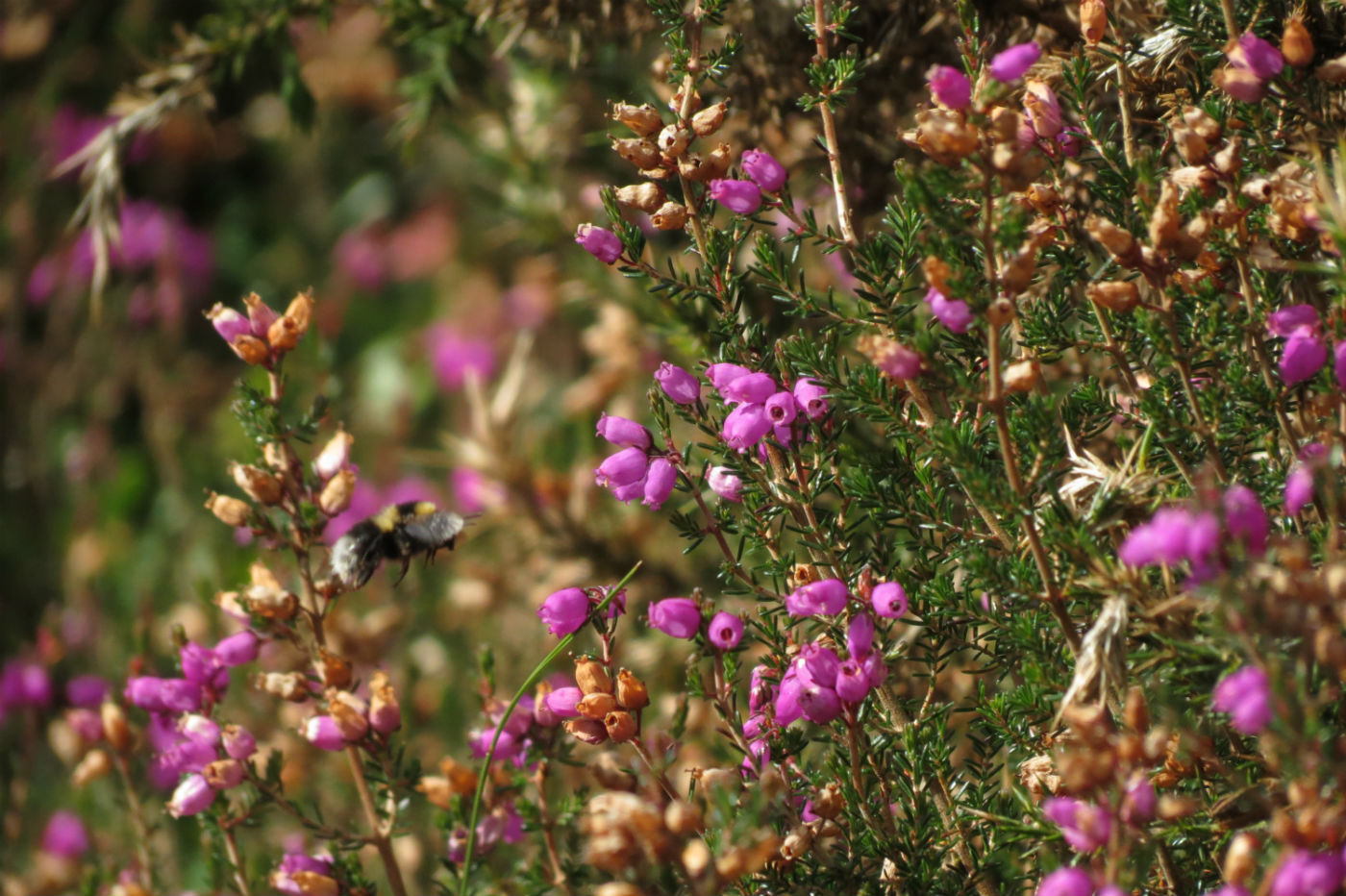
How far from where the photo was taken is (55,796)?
2848mm

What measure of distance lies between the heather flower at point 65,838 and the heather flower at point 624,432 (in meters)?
1.74

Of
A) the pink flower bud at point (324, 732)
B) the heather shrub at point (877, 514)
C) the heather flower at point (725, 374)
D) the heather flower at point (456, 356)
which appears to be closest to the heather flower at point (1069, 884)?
the heather shrub at point (877, 514)

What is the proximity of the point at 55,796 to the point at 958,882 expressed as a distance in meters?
2.47

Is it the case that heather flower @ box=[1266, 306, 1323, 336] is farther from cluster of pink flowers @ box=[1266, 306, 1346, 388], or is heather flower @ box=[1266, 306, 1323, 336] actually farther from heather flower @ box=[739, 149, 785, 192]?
heather flower @ box=[739, 149, 785, 192]

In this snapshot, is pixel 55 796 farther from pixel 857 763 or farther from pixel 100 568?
pixel 857 763

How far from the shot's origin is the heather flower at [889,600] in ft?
3.64

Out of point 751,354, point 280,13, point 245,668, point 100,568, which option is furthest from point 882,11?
point 100,568

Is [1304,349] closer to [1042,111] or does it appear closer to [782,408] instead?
[1042,111]

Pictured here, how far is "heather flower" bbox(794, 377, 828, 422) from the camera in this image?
1.18 m

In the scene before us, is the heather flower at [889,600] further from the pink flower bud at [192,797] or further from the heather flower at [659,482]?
the pink flower bud at [192,797]

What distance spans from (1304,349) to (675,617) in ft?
2.08

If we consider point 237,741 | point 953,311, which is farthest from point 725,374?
point 237,741

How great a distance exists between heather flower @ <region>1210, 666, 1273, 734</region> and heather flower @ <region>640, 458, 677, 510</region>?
0.56 metres

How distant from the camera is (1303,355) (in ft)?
3.42
